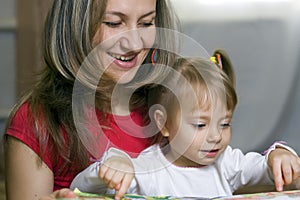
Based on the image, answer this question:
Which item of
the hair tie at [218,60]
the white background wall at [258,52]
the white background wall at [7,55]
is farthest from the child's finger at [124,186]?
the white background wall at [7,55]

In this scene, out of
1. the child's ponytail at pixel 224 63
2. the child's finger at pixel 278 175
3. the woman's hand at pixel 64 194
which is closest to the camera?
the woman's hand at pixel 64 194

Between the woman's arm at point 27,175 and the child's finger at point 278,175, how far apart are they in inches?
16.1

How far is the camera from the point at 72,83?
1.19 m

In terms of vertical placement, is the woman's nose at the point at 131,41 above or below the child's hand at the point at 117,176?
above

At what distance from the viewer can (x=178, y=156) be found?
1104mm

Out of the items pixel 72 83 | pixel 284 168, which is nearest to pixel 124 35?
pixel 72 83

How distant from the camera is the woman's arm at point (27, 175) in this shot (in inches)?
44.4

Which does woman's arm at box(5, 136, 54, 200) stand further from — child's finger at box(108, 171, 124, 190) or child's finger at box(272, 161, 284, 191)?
child's finger at box(272, 161, 284, 191)

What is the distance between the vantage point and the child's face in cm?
105

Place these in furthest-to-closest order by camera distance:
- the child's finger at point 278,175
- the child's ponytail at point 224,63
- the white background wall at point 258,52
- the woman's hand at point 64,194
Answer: the white background wall at point 258,52
the child's ponytail at point 224,63
the child's finger at point 278,175
the woman's hand at point 64,194

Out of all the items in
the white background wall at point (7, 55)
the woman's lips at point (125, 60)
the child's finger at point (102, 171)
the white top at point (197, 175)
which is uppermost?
the woman's lips at point (125, 60)

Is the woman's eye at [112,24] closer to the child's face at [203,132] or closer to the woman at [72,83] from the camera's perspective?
the woman at [72,83]

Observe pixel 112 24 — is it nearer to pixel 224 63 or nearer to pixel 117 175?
pixel 224 63

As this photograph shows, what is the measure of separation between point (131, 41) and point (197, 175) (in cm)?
26
